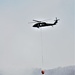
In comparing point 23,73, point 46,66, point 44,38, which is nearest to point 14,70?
point 23,73

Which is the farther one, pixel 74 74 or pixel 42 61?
pixel 74 74

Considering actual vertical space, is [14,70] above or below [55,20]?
below

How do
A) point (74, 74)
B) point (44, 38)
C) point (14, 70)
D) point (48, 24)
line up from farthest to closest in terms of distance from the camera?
point (74, 74) < point (14, 70) < point (44, 38) < point (48, 24)

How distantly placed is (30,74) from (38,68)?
22.2 ft

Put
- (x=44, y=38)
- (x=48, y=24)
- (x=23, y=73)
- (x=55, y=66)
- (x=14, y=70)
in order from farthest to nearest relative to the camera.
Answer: (x=23, y=73)
(x=14, y=70)
(x=55, y=66)
(x=44, y=38)
(x=48, y=24)

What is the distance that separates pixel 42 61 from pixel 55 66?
72.3 inches

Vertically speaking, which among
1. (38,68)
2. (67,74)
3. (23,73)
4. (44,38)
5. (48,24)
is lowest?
(67,74)

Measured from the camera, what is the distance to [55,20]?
15.8 meters

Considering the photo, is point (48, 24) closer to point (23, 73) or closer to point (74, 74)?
point (23, 73)

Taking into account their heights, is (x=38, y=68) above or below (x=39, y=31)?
below

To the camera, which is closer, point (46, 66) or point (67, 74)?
point (46, 66)

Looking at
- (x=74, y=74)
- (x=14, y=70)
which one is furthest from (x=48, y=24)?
(x=74, y=74)

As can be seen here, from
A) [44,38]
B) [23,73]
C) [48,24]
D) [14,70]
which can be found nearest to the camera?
[48,24]

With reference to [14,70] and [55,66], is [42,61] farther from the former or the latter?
[14,70]
